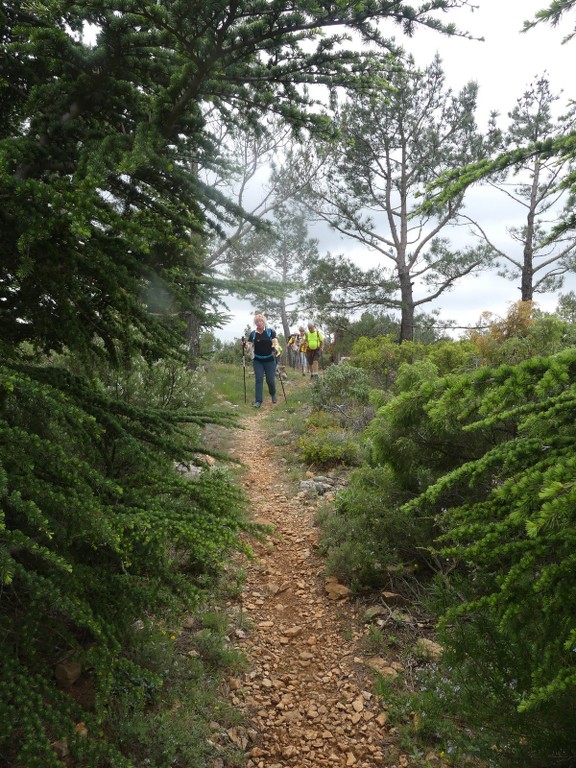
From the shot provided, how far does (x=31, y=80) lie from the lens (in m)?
2.91

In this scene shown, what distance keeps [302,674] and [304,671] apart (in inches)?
1.6

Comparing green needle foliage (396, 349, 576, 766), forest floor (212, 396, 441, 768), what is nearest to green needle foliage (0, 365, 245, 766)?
forest floor (212, 396, 441, 768)

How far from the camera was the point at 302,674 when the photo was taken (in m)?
3.60

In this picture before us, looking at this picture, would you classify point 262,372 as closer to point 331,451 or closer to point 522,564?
point 331,451

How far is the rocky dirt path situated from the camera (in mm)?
2939

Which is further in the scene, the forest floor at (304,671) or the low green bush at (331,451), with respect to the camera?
Answer: the low green bush at (331,451)

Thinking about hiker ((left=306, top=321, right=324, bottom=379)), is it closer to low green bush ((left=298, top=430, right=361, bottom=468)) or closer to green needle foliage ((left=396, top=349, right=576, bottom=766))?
low green bush ((left=298, top=430, right=361, bottom=468))

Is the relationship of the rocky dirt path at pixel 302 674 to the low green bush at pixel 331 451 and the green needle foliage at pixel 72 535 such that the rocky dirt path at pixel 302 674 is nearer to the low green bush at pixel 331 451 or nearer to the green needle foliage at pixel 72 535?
the green needle foliage at pixel 72 535

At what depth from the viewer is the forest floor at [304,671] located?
294 cm

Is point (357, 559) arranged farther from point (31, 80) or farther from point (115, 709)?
point (31, 80)

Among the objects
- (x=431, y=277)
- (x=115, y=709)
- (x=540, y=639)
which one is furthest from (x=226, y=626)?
(x=431, y=277)

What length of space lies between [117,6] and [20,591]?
3.27 meters

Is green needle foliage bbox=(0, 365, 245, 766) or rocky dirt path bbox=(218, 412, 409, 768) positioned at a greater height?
green needle foliage bbox=(0, 365, 245, 766)

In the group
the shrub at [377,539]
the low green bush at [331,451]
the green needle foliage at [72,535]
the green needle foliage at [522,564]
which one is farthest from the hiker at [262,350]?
the green needle foliage at [522,564]
